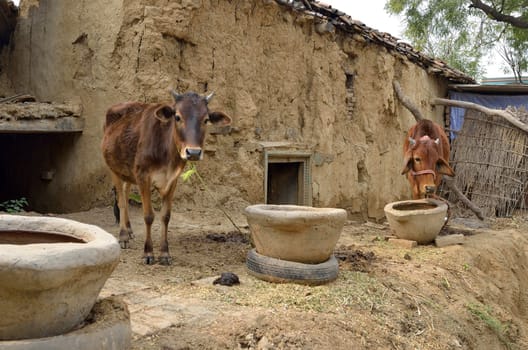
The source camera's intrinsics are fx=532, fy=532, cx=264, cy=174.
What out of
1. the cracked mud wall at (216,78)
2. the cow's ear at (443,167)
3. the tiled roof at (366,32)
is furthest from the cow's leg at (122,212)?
the cow's ear at (443,167)

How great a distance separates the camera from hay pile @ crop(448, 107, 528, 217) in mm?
11352

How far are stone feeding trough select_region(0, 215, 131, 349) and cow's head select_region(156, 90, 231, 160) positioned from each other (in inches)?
84.2

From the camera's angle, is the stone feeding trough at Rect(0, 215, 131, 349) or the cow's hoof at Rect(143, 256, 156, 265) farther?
the cow's hoof at Rect(143, 256, 156, 265)

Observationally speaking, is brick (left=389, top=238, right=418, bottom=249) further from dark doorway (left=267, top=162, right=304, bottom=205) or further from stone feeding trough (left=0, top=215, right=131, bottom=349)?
stone feeding trough (left=0, top=215, right=131, bottom=349)

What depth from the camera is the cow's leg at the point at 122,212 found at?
19.1 ft

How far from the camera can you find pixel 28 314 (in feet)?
7.50

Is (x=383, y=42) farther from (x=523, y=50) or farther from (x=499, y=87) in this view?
(x=523, y=50)

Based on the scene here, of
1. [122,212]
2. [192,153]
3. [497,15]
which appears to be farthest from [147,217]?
[497,15]

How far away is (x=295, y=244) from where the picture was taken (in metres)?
4.72

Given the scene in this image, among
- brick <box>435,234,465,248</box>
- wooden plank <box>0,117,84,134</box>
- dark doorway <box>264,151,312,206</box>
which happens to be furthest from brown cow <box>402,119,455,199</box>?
wooden plank <box>0,117,84,134</box>

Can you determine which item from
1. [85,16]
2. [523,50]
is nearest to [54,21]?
[85,16]

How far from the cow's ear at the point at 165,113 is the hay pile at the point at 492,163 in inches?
336

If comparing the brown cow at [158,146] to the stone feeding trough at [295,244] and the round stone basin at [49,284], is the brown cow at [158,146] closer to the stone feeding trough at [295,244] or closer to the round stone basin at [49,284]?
the stone feeding trough at [295,244]

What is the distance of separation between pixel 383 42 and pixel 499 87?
16.3ft
